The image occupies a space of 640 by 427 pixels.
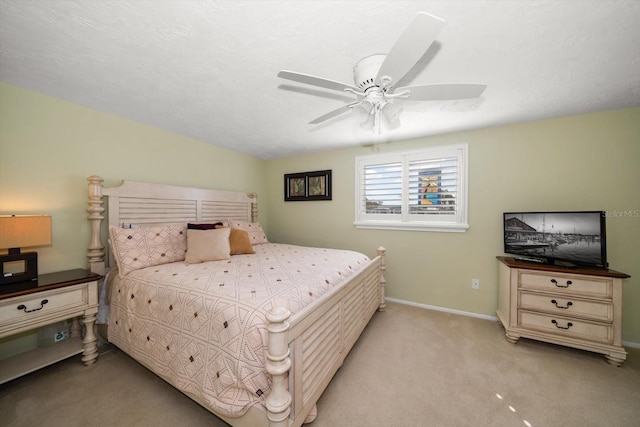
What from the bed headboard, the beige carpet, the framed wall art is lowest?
the beige carpet

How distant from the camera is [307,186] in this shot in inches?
151

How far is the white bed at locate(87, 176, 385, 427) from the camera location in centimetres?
116

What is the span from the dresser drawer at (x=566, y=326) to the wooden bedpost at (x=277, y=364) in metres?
2.35

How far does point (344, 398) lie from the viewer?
158 centimetres

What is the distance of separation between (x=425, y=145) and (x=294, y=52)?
2207mm

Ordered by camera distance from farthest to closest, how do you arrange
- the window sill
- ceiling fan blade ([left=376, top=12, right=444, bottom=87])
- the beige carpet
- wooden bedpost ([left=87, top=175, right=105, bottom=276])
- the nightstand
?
the window sill, wooden bedpost ([left=87, top=175, right=105, bottom=276]), the nightstand, the beige carpet, ceiling fan blade ([left=376, top=12, right=444, bottom=87])

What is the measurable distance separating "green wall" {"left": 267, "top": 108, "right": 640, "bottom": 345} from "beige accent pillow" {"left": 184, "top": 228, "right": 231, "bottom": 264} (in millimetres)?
1712

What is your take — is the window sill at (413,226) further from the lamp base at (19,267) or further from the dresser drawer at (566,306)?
the lamp base at (19,267)

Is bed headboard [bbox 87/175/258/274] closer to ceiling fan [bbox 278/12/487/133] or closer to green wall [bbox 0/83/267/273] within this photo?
green wall [bbox 0/83/267/273]

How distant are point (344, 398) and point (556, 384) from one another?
1.59 metres

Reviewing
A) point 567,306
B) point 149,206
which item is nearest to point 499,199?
point 567,306

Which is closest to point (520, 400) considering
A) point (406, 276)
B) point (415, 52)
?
point (406, 276)

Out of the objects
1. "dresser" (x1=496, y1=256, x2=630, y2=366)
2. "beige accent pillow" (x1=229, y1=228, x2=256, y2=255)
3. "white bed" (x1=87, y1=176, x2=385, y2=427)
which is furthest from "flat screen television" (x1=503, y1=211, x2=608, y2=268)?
"beige accent pillow" (x1=229, y1=228, x2=256, y2=255)

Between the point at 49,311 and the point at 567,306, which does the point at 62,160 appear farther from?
the point at 567,306
